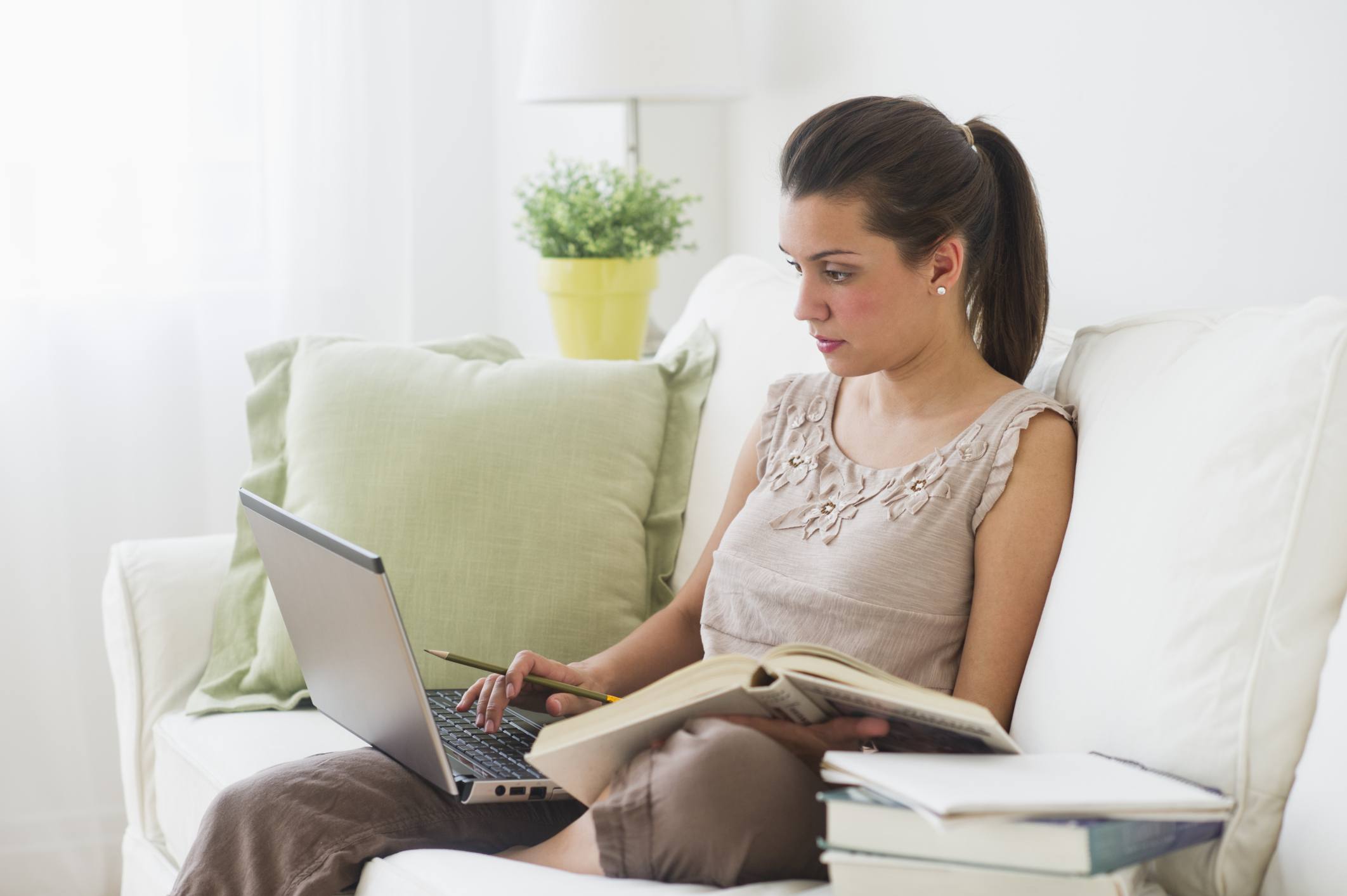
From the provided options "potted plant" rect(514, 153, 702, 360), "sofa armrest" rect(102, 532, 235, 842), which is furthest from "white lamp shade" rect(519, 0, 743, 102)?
"sofa armrest" rect(102, 532, 235, 842)

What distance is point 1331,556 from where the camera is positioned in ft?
2.98

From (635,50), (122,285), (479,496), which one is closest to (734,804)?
(479,496)

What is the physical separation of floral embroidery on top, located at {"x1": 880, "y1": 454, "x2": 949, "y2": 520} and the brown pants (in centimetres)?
32

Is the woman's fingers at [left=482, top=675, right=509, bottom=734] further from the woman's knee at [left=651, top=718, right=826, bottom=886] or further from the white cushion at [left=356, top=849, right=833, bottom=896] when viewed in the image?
the woman's knee at [left=651, top=718, right=826, bottom=886]

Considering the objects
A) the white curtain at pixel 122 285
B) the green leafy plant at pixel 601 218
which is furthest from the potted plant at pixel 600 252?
the white curtain at pixel 122 285

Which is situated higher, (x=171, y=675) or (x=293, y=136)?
(x=293, y=136)

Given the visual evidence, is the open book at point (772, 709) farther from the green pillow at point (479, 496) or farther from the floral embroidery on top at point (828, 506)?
the green pillow at point (479, 496)

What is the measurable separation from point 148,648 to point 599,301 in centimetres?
90

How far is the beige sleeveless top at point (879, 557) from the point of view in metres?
1.17

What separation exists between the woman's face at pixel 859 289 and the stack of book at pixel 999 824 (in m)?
0.51

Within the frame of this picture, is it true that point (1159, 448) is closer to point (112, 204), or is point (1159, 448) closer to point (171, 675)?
point (171, 675)

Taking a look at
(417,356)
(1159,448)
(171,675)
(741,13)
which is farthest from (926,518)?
(741,13)

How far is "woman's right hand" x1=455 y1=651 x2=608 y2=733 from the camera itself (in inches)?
48.5

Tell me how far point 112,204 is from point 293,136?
0.36 meters
